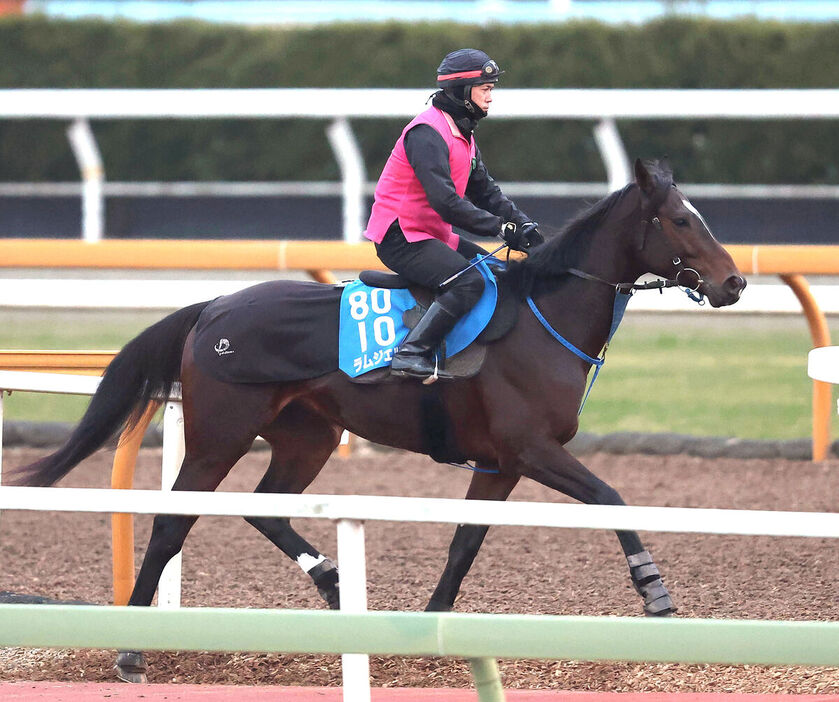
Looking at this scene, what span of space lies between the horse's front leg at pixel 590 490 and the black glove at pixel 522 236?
662mm

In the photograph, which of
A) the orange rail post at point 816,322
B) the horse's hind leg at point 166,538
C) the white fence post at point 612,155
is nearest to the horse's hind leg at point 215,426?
the horse's hind leg at point 166,538

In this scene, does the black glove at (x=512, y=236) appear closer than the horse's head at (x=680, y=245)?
No

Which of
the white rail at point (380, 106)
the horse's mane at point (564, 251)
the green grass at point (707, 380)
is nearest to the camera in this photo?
the horse's mane at point (564, 251)

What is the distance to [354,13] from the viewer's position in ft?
63.3

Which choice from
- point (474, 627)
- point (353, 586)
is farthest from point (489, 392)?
point (474, 627)

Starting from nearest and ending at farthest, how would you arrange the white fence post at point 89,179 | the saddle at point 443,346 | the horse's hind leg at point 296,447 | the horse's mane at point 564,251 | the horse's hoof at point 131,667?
the horse's hoof at point 131,667, the saddle at point 443,346, the horse's mane at point 564,251, the horse's hind leg at point 296,447, the white fence post at point 89,179

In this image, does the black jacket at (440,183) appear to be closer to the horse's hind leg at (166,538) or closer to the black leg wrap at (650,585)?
the horse's hind leg at (166,538)

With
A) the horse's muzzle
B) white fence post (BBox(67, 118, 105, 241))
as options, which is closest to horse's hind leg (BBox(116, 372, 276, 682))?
the horse's muzzle

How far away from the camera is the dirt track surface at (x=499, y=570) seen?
13.1 feet

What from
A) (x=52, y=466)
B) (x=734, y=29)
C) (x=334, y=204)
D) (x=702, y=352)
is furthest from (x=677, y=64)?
(x=52, y=466)

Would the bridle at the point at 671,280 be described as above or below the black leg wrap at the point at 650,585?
above

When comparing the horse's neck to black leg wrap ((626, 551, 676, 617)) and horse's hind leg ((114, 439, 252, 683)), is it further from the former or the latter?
horse's hind leg ((114, 439, 252, 683))

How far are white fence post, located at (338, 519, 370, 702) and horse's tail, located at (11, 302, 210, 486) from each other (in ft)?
5.96

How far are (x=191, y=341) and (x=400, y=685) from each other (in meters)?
1.23
